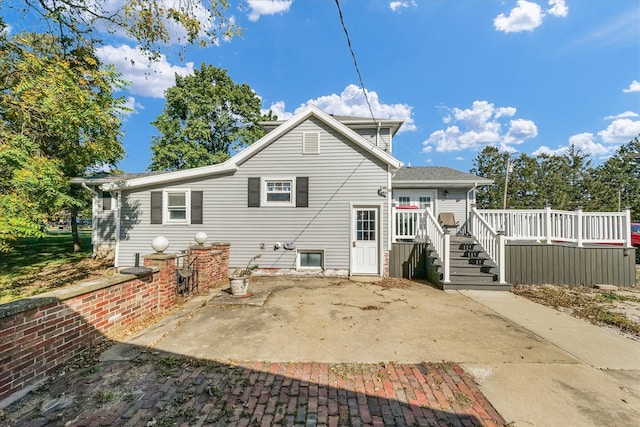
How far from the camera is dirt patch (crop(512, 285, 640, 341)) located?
4750 mm

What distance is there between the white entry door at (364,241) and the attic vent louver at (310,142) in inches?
96.3

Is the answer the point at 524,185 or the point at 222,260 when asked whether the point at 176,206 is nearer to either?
the point at 222,260

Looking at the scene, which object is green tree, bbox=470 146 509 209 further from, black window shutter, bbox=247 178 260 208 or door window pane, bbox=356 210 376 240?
black window shutter, bbox=247 178 260 208

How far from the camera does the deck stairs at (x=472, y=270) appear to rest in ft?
22.8

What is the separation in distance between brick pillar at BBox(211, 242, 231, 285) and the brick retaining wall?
2.45 metres

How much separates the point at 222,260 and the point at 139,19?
6.16m

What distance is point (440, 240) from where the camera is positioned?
768 cm

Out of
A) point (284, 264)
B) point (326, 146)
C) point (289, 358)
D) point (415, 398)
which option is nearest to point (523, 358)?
point (415, 398)

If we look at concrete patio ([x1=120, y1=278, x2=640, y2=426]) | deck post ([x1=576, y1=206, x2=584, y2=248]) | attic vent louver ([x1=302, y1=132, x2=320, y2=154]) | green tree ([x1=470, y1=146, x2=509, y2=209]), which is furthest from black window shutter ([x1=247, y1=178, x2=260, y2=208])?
green tree ([x1=470, y1=146, x2=509, y2=209])

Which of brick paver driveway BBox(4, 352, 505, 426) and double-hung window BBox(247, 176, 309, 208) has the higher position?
double-hung window BBox(247, 176, 309, 208)

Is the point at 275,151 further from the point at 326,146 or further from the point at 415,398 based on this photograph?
the point at 415,398

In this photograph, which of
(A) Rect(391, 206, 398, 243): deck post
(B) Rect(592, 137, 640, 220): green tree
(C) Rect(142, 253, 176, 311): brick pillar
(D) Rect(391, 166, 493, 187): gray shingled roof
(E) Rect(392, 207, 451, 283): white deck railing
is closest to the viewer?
(C) Rect(142, 253, 176, 311): brick pillar

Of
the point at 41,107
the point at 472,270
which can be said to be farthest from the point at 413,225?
the point at 41,107

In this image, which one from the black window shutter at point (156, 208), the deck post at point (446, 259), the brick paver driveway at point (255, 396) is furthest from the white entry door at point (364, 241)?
the black window shutter at point (156, 208)
